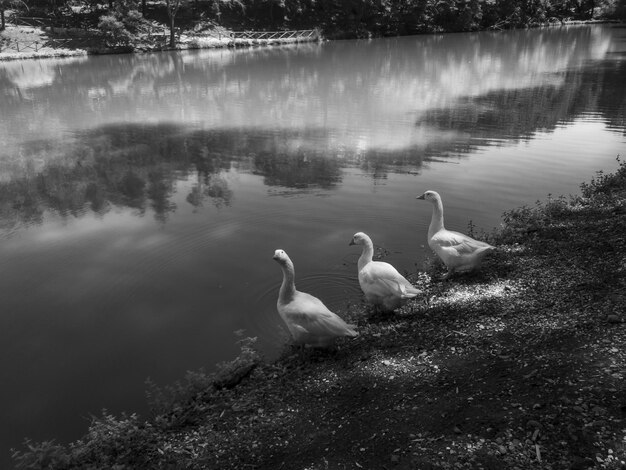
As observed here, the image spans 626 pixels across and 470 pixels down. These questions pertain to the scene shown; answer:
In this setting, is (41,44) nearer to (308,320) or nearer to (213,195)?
(213,195)

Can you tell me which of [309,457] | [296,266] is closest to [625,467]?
[309,457]

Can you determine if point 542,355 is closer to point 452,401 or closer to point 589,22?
point 452,401

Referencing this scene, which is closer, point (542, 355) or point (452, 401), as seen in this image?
point (452, 401)

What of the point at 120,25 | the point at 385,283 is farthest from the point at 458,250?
the point at 120,25

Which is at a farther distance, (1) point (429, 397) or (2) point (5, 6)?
(2) point (5, 6)

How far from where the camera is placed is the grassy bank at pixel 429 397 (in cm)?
480

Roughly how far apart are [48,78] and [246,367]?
142 ft

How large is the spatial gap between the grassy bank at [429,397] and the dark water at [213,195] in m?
1.17

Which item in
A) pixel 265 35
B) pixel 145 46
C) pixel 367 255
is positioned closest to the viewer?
pixel 367 255

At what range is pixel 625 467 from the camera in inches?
166

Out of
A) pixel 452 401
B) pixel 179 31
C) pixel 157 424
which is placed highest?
pixel 179 31

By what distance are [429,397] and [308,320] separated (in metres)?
1.94

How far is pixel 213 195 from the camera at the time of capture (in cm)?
1512

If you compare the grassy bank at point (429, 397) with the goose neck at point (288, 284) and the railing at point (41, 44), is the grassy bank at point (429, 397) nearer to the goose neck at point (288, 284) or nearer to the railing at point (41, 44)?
the goose neck at point (288, 284)
